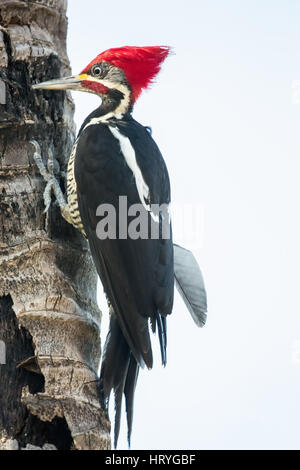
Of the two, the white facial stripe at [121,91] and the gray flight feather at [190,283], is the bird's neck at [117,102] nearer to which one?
the white facial stripe at [121,91]

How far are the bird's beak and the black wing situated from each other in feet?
0.79

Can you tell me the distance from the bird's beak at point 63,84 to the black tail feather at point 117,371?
1.16 metres

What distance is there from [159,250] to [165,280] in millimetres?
165

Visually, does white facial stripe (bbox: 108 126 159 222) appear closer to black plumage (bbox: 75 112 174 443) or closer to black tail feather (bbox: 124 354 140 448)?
black plumage (bbox: 75 112 174 443)

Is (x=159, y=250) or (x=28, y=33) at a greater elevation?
(x=28, y=33)

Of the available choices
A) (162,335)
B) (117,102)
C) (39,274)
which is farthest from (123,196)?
(117,102)

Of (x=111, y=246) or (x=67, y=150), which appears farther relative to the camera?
(x=67, y=150)

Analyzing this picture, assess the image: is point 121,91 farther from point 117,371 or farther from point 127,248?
point 117,371

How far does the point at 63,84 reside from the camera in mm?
4199

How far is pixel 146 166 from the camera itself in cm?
420

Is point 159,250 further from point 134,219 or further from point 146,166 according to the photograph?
point 146,166

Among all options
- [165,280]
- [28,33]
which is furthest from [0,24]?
[165,280]

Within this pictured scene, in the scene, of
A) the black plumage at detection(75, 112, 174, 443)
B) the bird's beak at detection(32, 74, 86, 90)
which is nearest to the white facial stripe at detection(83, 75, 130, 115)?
the bird's beak at detection(32, 74, 86, 90)
